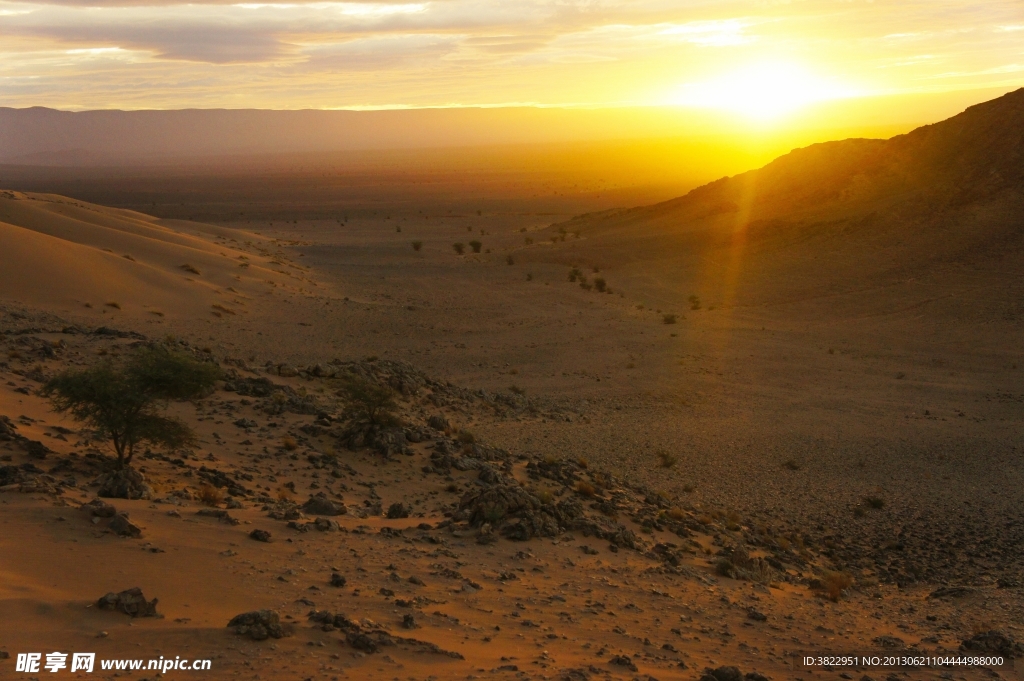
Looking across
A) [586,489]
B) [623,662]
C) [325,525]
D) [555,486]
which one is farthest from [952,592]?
[325,525]

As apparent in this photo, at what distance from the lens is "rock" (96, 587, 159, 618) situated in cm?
A: 723

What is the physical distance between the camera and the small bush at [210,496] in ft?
37.0

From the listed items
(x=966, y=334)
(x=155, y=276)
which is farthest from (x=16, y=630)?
(x=966, y=334)

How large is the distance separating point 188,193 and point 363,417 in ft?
341

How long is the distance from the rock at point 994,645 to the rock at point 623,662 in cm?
439

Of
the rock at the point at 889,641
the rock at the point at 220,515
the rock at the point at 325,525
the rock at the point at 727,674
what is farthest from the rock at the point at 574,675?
the rock at the point at 220,515

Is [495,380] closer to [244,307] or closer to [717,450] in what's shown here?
[717,450]

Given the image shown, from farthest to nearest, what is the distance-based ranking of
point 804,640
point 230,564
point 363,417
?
point 363,417, point 804,640, point 230,564

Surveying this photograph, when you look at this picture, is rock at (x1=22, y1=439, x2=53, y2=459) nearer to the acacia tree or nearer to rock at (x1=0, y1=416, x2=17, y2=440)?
rock at (x1=0, y1=416, x2=17, y2=440)

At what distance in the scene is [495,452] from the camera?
16.2 m

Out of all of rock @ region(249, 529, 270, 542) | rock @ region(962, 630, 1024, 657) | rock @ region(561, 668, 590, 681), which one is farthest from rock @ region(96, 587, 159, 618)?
rock @ region(962, 630, 1024, 657)

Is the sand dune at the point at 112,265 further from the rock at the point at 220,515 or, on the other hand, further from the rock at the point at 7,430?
the rock at the point at 220,515

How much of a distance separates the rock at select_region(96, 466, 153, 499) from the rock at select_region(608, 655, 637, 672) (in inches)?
242

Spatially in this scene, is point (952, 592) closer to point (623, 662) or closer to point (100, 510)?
point (623, 662)
